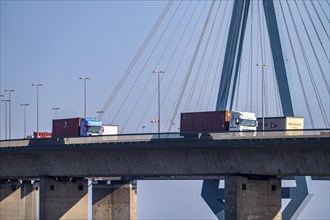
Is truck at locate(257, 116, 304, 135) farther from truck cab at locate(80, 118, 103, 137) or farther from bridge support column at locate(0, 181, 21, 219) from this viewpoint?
bridge support column at locate(0, 181, 21, 219)

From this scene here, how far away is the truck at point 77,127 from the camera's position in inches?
4508

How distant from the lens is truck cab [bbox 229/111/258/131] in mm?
100750

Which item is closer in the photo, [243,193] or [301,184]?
[243,193]

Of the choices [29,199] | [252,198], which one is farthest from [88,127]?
[29,199]

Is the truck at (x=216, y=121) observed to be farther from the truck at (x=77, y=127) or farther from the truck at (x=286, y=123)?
the truck at (x=77, y=127)

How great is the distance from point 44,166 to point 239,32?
75.9ft

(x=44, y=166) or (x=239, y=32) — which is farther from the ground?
(x=239, y=32)

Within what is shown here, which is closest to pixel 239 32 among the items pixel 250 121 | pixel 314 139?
pixel 250 121

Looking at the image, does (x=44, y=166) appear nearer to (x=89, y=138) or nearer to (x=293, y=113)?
(x=89, y=138)

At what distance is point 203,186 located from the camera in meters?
133

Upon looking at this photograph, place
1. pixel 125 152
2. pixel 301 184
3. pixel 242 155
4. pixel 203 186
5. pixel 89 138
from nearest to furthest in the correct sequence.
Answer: pixel 242 155 < pixel 125 152 < pixel 89 138 < pixel 301 184 < pixel 203 186

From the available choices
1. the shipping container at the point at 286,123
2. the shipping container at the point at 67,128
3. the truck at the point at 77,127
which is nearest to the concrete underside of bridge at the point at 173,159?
the shipping container at the point at 67,128

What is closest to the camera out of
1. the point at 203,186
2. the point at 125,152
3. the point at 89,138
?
the point at 125,152

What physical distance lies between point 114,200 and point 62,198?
12748 mm
